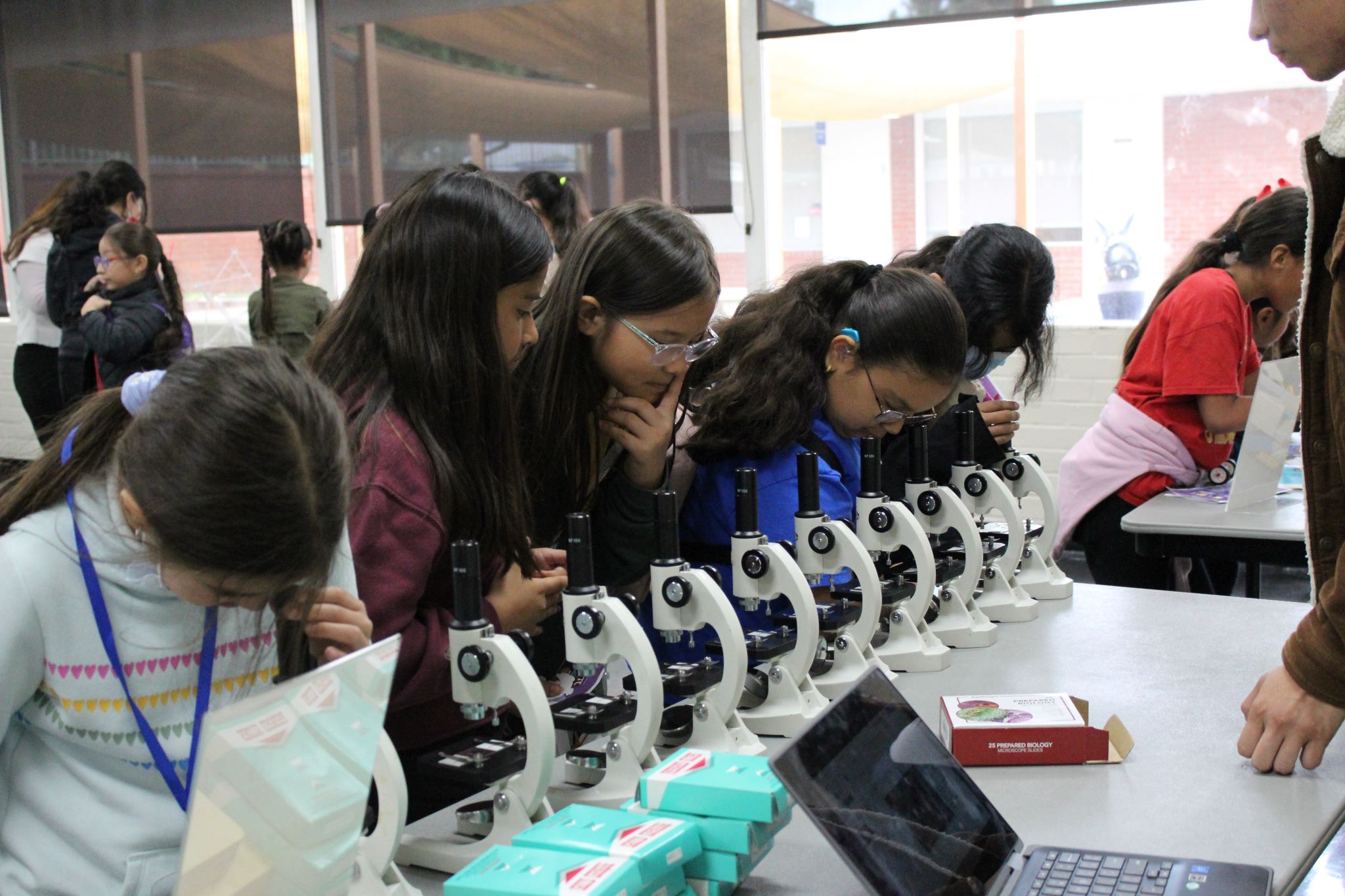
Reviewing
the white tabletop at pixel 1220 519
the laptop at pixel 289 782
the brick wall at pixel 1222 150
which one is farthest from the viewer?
the brick wall at pixel 1222 150

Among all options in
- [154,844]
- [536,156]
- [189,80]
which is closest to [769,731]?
[154,844]

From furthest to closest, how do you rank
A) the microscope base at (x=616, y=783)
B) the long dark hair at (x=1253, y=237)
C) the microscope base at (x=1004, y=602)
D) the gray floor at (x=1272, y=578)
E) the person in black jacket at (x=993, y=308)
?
the gray floor at (x=1272, y=578) → the long dark hair at (x=1253, y=237) → the person in black jacket at (x=993, y=308) → the microscope base at (x=1004, y=602) → the microscope base at (x=616, y=783)

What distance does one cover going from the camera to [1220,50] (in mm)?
4883

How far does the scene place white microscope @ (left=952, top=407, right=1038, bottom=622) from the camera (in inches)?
86.2

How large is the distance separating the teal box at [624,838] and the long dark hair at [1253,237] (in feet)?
8.39

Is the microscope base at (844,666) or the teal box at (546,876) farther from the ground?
the teal box at (546,876)

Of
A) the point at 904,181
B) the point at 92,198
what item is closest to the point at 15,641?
the point at 92,198

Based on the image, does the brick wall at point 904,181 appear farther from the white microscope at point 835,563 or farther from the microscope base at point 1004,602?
the white microscope at point 835,563

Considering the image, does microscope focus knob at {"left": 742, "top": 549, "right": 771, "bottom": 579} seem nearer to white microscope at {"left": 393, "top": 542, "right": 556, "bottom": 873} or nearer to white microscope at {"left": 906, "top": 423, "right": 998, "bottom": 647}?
white microscope at {"left": 393, "top": 542, "right": 556, "bottom": 873}

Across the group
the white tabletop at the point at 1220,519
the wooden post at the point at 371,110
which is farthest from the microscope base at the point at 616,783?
the wooden post at the point at 371,110

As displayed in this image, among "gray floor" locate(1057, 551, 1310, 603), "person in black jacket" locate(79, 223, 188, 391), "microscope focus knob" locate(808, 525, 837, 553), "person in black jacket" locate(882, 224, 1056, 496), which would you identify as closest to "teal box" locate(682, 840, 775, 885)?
"microscope focus knob" locate(808, 525, 837, 553)

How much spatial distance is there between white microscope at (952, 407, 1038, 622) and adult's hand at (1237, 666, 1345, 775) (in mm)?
702

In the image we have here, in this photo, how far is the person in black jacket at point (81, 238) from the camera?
4977mm

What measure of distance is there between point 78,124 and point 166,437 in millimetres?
6825
